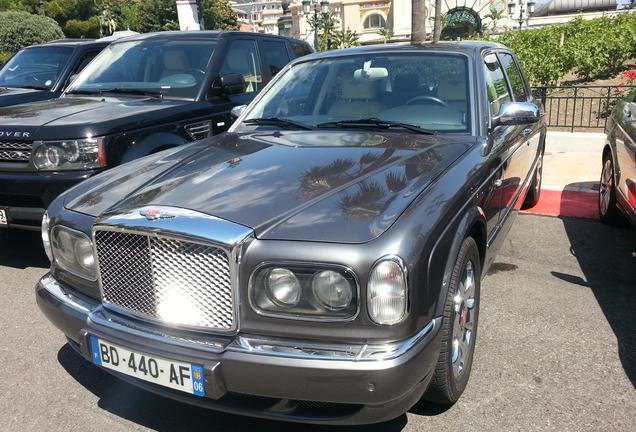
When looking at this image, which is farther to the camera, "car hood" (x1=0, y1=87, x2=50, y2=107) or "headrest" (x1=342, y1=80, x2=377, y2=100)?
"car hood" (x1=0, y1=87, x2=50, y2=107)

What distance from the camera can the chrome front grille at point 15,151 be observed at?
4.45m

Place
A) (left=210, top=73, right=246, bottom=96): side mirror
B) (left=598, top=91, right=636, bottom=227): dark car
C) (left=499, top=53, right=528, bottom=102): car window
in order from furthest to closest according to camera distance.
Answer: (left=210, top=73, right=246, bottom=96): side mirror
(left=499, top=53, right=528, bottom=102): car window
(left=598, top=91, right=636, bottom=227): dark car

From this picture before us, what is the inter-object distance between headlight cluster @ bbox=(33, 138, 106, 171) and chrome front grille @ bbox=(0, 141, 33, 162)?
8cm

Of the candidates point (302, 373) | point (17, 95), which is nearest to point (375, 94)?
point (302, 373)

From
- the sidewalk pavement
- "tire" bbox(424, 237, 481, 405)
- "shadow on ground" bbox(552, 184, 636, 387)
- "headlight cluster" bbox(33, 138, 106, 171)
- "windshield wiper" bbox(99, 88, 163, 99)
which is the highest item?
"windshield wiper" bbox(99, 88, 163, 99)

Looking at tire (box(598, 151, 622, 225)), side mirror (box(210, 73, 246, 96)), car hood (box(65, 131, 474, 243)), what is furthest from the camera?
side mirror (box(210, 73, 246, 96))

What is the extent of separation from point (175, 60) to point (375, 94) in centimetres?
285

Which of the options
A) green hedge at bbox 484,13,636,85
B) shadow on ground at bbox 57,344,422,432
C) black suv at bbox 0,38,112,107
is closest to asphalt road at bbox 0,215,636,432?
shadow on ground at bbox 57,344,422,432

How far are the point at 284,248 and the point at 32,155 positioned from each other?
3140 mm

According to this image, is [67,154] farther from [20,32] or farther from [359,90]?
[20,32]

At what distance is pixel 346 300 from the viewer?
2121mm

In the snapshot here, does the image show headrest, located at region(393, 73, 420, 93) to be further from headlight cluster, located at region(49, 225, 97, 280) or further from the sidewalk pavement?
the sidewalk pavement

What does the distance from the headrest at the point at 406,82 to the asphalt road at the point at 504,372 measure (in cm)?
157

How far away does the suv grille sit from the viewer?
222 centimetres
